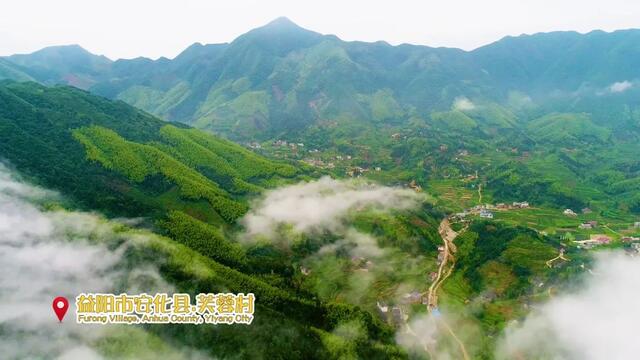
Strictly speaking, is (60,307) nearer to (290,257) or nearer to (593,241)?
(290,257)

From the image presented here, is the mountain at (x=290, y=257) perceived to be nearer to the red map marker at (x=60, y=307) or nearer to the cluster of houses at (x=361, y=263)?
the cluster of houses at (x=361, y=263)

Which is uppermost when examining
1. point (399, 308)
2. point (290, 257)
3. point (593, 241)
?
point (290, 257)

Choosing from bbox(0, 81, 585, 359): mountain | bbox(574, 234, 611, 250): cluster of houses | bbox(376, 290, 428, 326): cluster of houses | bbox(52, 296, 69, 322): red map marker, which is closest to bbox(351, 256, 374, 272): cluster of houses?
bbox(0, 81, 585, 359): mountain

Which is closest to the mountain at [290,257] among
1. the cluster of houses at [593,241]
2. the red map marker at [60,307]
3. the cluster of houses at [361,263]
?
the cluster of houses at [361,263]

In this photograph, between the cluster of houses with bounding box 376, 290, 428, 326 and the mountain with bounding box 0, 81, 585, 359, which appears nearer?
the mountain with bounding box 0, 81, 585, 359

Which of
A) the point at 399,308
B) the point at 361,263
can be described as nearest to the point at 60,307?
the point at 399,308

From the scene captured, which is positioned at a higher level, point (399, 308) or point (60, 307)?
point (60, 307)

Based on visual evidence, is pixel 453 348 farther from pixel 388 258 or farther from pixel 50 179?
pixel 50 179

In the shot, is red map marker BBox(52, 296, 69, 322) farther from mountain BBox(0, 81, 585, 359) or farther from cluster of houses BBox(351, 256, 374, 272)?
cluster of houses BBox(351, 256, 374, 272)

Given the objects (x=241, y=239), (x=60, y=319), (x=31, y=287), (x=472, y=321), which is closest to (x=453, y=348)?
(x=472, y=321)
